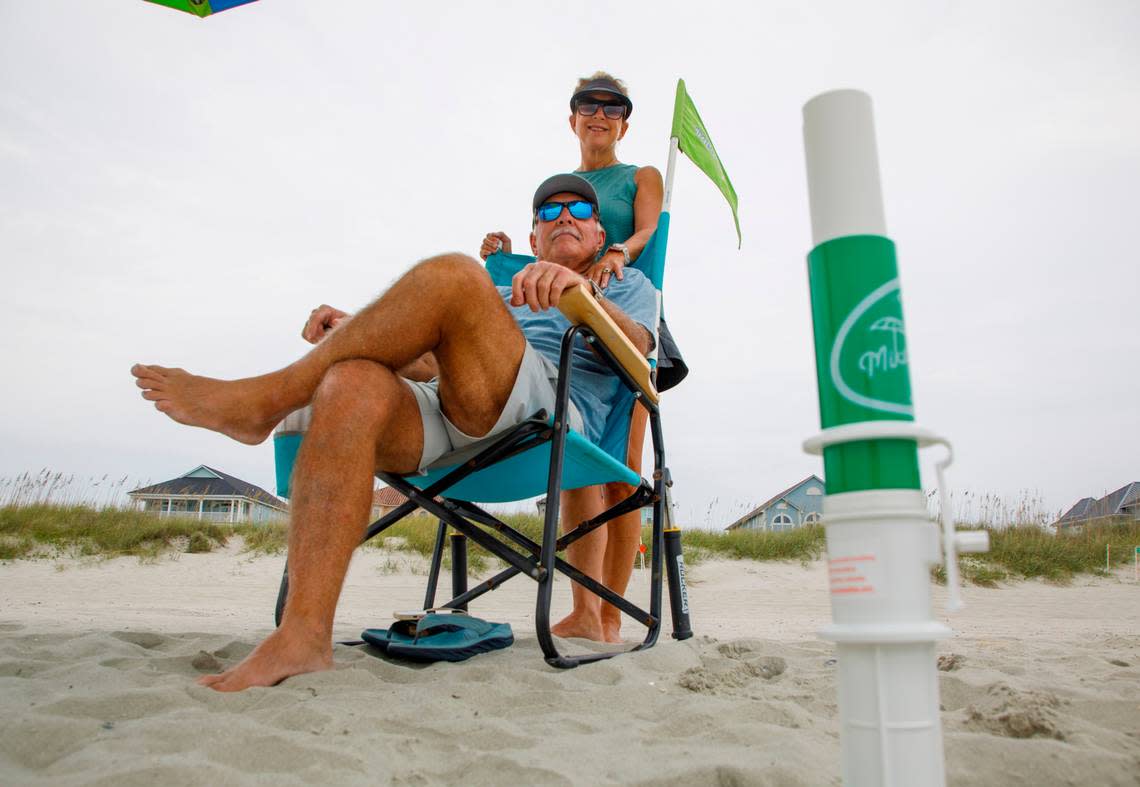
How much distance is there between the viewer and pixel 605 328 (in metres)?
1.80

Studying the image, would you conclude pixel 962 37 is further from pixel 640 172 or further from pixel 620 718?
pixel 620 718

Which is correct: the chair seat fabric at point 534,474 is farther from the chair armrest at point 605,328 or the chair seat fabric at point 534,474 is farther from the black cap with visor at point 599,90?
the black cap with visor at point 599,90

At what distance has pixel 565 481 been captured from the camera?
218 centimetres

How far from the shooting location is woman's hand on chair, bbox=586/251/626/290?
2.35 m

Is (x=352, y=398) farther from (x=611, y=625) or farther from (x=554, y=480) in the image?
(x=611, y=625)

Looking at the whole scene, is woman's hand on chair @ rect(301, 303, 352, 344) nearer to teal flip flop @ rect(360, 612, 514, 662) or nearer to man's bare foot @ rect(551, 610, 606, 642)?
teal flip flop @ rect(360, 612, 514, 662)

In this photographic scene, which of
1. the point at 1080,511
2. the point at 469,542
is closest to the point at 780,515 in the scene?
the point at 1080,511

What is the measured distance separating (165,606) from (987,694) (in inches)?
162

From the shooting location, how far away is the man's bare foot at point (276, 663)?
52.3 inches

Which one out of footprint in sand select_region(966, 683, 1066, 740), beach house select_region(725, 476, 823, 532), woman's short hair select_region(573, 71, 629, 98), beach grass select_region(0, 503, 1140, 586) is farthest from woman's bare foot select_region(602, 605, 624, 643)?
beach house select_region(725, 476, 823, 532)

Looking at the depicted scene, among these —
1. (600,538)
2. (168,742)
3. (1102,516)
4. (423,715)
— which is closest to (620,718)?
(423,715)

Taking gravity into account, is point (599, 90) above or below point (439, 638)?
above

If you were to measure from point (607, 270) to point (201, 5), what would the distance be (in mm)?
1453

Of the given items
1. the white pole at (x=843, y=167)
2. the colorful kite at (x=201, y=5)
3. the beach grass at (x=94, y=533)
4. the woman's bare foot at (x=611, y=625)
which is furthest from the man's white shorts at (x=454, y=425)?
the beach grass at (x=94, y=533)
